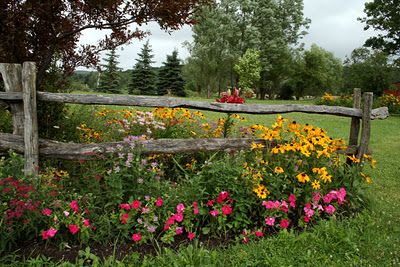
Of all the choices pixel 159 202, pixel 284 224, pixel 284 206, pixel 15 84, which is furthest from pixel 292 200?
pixel 15 84

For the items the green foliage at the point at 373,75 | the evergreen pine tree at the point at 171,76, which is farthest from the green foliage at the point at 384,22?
the evergreen pine tree at the point at 171,76

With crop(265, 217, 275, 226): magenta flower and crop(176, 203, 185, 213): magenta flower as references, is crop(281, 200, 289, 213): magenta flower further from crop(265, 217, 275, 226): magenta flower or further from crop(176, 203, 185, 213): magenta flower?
crop(176, 203, 185, 213): magenta flower

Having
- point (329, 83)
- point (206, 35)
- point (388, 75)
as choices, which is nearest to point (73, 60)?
point (388, 75)

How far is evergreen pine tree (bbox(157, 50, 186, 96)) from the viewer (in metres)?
39.7

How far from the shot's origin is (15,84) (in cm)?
416

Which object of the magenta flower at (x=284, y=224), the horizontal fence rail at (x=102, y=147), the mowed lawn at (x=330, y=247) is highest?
the horizontal fence rail at (x=102, y=147)

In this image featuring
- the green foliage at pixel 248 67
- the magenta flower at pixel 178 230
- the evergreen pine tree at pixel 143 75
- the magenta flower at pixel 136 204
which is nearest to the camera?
the magenta flower at pixel 136 204

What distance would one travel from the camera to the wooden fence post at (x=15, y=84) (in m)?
4.09

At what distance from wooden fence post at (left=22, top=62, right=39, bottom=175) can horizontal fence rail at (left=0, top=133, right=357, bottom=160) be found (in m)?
0.13

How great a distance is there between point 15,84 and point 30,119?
435mm

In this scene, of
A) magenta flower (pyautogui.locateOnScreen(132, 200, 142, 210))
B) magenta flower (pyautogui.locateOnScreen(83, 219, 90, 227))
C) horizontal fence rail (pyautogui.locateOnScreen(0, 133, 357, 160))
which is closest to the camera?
magenta flower (pyautogui.locateOnScreen(83, 219, 90, 227))

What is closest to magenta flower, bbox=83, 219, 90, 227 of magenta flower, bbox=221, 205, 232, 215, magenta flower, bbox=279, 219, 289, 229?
magenta flower, bbox=221, 205, 232, 215

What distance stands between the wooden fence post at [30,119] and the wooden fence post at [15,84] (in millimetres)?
144

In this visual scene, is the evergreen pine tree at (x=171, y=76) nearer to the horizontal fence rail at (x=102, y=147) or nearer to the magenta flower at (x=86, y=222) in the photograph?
the horizontal fence rail at (x=102, y=147)
